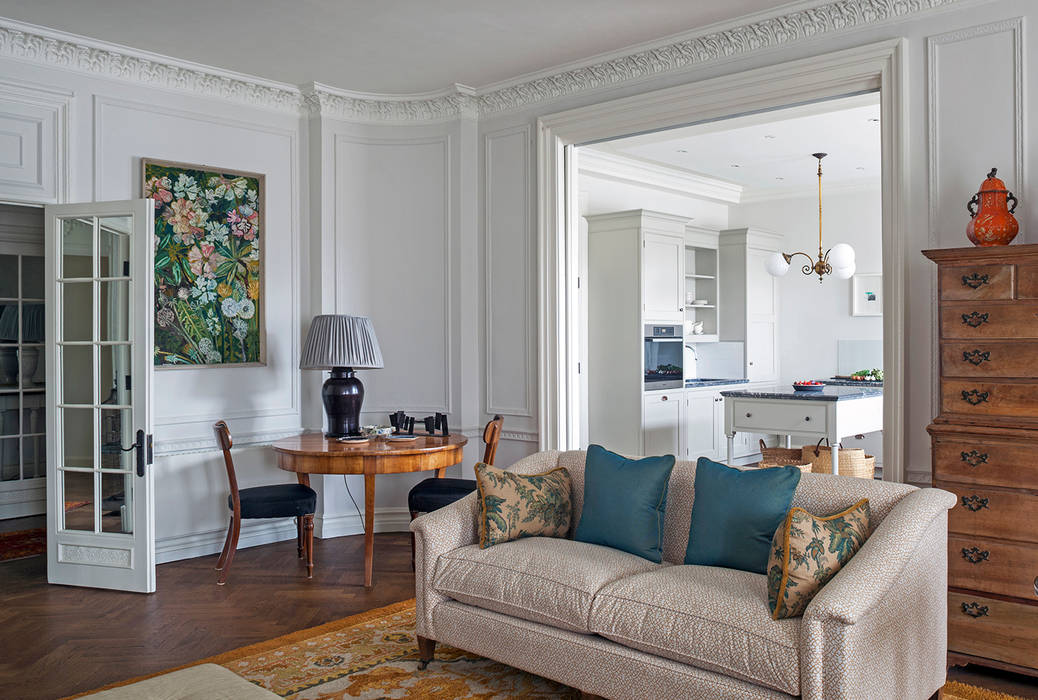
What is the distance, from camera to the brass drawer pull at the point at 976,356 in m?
3.43

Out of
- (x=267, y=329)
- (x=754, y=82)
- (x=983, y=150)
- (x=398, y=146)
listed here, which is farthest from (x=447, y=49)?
(x=983, y=150)

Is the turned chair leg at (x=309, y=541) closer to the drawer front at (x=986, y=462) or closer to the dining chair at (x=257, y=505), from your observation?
the dining chair at (x=257, y=505)

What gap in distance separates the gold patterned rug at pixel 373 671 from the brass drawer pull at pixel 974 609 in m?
0.28

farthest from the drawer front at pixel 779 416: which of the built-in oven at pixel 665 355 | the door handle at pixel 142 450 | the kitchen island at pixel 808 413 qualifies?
the door handle at pixel 142 450

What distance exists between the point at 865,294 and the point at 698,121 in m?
4.68

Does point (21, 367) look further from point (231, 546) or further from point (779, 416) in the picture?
point (779, 416)

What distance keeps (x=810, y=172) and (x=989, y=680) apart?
591 centimetres

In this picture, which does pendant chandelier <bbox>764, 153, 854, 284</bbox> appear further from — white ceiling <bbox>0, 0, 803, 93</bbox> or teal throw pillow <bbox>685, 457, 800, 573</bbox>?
teal throw pillow <bbox>685, 457, 800, 573</bbox>

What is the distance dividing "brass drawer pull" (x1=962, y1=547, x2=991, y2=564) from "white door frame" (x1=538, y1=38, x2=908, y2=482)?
65 centimetres

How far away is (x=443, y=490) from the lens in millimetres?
4973

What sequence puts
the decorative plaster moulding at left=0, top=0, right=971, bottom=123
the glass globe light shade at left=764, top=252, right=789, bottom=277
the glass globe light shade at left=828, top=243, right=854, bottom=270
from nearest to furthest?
the decorative plaster moulding at left=0, top=0, right=971, bottom=123, the glass globe light shade at left=828, top=243, right=854, bottom=270, the glass globe light shade at left=764, top=252, right=789, bottom=277

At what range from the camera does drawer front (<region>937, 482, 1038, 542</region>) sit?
329 centimetres

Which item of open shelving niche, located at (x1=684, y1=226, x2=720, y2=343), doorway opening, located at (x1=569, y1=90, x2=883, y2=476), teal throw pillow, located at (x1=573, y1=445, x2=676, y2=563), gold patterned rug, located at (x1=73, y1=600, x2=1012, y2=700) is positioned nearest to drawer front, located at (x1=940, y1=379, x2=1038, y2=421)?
gold patterned rug, located at (x1=73, y1=600, x2=1012, y2=700)

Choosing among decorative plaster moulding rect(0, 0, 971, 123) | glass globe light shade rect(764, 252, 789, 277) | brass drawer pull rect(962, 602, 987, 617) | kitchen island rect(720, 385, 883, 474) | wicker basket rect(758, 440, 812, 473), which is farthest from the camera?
glass globe light shade rect(764, 252, 789, 277)
